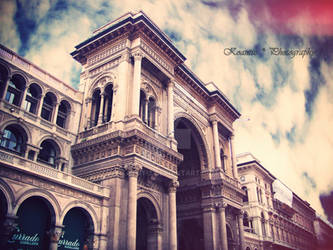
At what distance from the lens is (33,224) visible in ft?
58.2

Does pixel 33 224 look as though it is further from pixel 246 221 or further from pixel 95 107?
pixel 246 221

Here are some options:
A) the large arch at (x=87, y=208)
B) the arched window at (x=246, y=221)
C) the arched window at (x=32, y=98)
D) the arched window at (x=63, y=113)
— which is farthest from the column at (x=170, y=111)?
the arched window at (x=246, y=221)

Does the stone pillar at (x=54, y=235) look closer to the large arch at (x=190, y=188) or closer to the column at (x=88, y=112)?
the column at (x=88, y=112)

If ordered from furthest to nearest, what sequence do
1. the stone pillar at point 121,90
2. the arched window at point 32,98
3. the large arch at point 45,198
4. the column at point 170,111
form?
the column at point 170,111
the stone pillar at point 121,90
the arched window at point 32,98
the large arch at point 45,198

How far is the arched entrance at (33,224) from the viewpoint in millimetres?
16891

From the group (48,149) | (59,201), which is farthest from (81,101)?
(59,201)

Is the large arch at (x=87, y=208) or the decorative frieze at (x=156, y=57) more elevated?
the decorative frieze at (x=156, y=57)

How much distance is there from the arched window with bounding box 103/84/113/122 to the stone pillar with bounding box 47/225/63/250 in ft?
32.5

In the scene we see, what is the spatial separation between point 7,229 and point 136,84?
528 inches

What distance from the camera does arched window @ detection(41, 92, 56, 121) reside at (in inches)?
965

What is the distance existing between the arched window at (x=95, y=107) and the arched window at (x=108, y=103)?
0.96m

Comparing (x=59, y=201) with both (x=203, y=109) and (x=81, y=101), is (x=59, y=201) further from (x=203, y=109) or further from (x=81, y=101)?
(x=203, y=109)

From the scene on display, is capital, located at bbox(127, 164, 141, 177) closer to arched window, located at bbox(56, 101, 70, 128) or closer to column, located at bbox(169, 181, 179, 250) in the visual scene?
column, located at bbox(169, 181, 179, 250)

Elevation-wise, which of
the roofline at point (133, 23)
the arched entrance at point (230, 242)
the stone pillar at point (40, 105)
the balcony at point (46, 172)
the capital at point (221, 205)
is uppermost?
the roofline at point (133, 23)
